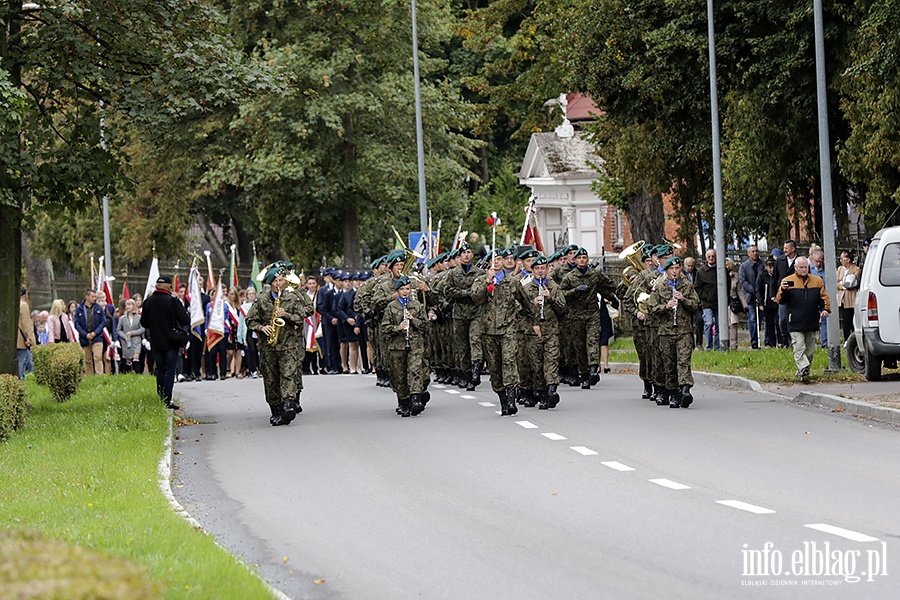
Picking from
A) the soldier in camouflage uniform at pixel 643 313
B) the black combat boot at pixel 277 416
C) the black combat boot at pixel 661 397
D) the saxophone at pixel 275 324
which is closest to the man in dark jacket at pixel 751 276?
the soldier in camouflage uniform at pixel 643 313

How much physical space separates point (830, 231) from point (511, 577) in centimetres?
1504

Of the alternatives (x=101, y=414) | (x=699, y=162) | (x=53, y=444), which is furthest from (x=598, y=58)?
(x=53, y=444)

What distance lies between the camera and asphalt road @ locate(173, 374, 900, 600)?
8227 mm

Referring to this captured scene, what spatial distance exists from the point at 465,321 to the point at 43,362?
23.2 feet

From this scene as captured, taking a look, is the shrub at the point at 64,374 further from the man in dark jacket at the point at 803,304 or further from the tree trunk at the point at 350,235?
the tree trunk at the point at 350,235

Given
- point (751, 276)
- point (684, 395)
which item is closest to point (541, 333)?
point (684, 395)

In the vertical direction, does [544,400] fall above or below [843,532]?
above

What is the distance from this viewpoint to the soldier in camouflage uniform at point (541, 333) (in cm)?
1842

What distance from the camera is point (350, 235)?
47.8 metres

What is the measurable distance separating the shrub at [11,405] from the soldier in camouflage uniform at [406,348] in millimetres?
4590

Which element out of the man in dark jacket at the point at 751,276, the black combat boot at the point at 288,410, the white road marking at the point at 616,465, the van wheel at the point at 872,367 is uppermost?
the man in dark jacket at the point at 751,276

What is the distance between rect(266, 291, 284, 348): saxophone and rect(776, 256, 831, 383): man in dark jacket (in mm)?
7330

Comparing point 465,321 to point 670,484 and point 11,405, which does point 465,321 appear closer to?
point 11,405

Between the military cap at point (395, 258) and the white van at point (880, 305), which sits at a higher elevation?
the military cap at point (395, 258)
